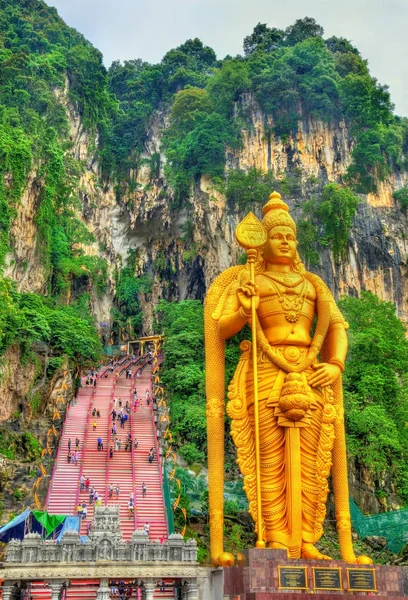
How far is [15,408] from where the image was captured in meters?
17.2

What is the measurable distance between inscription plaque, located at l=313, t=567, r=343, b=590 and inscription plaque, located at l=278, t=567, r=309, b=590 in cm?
13

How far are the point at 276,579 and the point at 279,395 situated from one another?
7.10 feet

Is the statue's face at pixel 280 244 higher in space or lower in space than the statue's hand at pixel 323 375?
higher

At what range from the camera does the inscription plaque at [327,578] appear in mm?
6965

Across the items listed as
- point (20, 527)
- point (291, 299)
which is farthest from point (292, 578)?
point (20, 527)

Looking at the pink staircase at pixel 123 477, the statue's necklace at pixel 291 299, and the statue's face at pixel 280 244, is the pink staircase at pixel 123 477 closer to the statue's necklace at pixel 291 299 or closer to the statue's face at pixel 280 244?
the statue's necklace at pixel 291 299

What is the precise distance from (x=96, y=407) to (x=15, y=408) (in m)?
2.16

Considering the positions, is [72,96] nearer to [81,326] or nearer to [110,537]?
[81,326]

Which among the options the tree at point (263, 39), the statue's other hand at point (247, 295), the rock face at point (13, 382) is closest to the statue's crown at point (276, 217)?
the statue's other hand at point (247, 295)

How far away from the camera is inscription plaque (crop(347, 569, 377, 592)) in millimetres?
7070

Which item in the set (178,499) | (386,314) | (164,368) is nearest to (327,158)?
(386,314)

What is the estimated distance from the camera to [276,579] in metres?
6.88

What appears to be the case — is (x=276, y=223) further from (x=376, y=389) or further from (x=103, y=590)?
(x=376, y=389)

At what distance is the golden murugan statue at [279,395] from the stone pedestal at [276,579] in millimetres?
298
